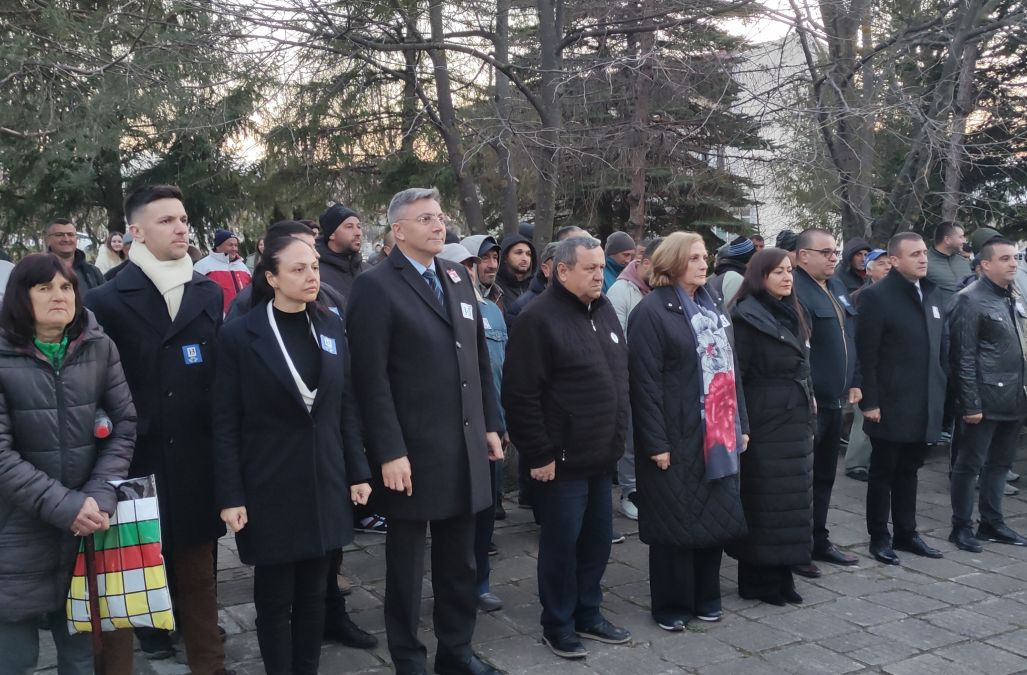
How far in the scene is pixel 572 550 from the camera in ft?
14.3

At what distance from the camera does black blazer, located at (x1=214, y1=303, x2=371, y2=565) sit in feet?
11.8

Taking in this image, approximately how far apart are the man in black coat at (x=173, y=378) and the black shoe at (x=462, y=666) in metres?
0.96

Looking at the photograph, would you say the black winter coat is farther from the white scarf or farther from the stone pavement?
the white scarf

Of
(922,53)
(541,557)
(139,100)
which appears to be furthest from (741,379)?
(922,53)

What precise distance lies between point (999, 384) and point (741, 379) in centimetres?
229

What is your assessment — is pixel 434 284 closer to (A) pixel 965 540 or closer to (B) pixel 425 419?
(B) pixel 425 419

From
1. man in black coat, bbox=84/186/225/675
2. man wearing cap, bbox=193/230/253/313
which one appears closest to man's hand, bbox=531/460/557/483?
man in black coat, bbox=84/186/225/675

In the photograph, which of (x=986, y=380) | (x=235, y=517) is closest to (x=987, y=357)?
(x=986, y=380)

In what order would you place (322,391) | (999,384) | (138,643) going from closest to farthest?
(322,391) < (138,643) < (999,384)

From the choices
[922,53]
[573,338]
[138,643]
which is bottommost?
[138,643]

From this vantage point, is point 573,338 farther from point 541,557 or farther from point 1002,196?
point 1002,196

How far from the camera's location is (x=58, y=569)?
3.35 metres

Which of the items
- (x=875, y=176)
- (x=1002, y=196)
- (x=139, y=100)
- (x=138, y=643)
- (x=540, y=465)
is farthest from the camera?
(x=1002, y=196)

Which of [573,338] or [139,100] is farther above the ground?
[139,100]
